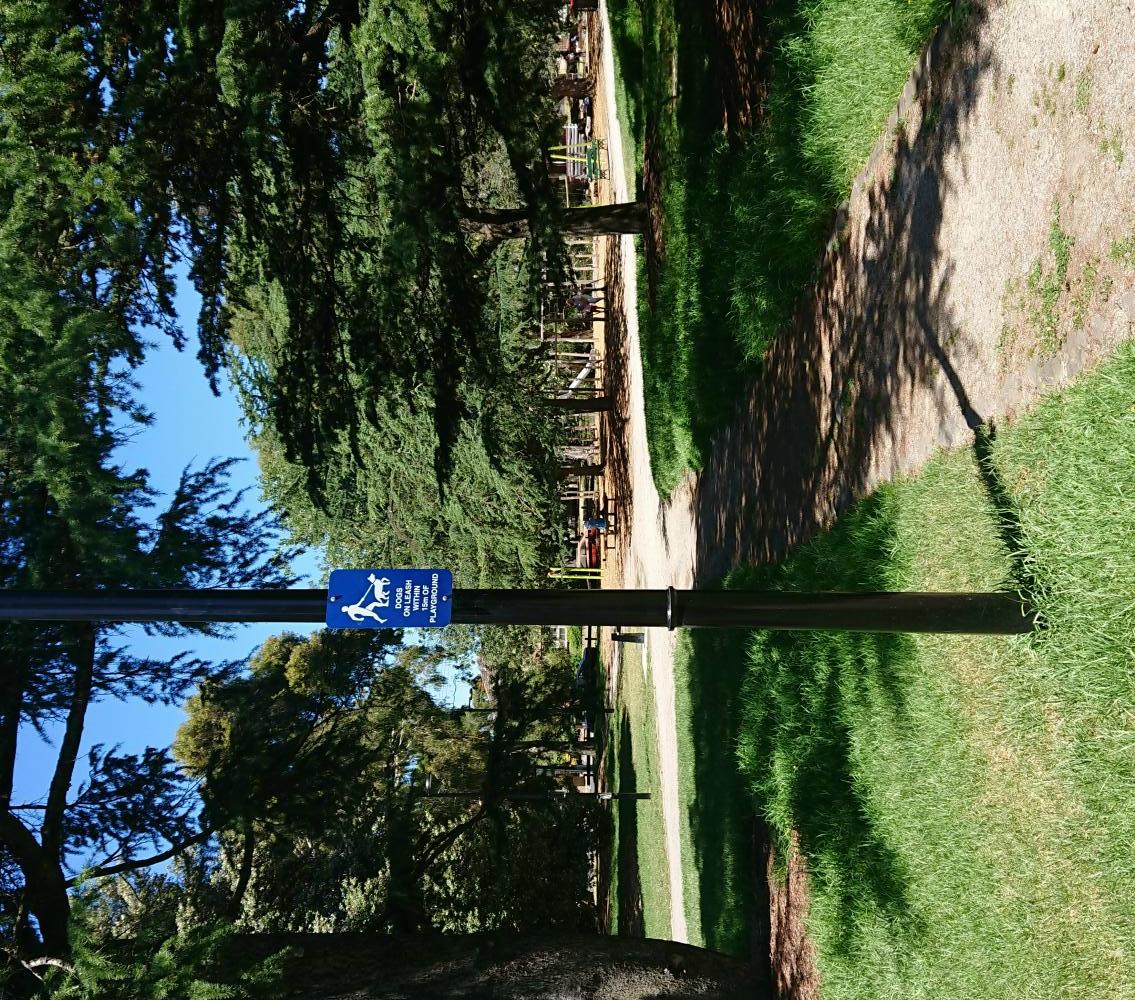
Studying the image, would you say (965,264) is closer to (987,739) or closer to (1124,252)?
(1124,252)

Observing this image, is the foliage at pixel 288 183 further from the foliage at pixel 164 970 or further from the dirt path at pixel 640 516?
the dirt path at pixel 640 516

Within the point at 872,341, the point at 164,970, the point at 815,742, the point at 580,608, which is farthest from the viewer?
the point at 815,742

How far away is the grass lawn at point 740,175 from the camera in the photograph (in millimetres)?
8047

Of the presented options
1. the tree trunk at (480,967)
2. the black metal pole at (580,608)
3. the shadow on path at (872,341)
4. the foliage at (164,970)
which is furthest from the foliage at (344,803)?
the shadow on path at (872,341)

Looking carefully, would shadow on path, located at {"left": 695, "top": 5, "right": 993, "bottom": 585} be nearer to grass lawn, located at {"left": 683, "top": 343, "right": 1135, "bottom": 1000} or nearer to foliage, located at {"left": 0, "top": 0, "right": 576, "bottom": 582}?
grass lawn, located at {"left": 683, "top": 343, "right": 1135, "bottom": 1000}

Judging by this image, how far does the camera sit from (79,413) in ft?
25.8

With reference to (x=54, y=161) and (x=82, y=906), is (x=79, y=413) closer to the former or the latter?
(x=54, y=161)

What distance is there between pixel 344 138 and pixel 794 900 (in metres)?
8.38

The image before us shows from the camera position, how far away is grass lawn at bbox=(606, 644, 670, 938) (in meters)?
15.8

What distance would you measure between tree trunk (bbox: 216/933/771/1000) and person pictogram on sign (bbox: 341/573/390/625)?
3407 mm

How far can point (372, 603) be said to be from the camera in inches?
172

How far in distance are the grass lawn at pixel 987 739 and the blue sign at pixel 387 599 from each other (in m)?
2.94

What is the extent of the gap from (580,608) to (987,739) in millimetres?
2719

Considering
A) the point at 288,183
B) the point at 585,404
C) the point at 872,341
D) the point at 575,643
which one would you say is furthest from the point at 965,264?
the point at 575,643
